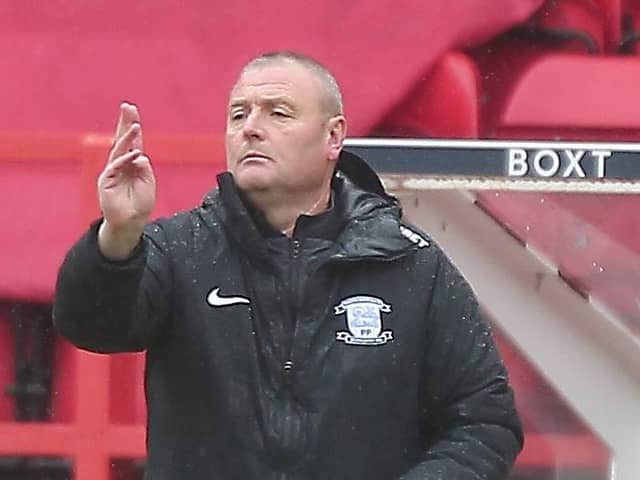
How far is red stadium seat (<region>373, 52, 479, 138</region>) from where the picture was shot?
3.12m

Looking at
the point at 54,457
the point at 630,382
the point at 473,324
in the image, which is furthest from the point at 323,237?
the point at 630,382

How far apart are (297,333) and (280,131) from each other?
247 mm

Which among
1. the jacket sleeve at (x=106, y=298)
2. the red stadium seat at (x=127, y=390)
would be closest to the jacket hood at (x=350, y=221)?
the jacket sleeve at (x=106, y=298)

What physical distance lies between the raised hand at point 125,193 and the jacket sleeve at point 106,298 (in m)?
0.02

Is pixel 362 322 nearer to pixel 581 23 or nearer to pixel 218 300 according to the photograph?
pixel 218 300

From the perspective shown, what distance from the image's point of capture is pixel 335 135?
6.36 feet

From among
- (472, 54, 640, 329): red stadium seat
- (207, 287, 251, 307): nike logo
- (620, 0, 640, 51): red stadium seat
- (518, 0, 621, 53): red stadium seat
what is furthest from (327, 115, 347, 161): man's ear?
(620, 0, 640, 51): red stadium seat

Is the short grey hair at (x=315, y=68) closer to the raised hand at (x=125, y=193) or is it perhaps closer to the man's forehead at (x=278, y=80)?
the man's forehead at (x=278, y=80)

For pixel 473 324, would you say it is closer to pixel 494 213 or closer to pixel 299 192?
pixel 299 192

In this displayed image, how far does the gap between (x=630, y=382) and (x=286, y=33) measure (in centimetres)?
99

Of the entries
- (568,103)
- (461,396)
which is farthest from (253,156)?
(568,103)

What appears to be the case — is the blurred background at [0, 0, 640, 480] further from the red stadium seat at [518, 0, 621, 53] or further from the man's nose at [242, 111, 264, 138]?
the man's nose at [242, 111, 264, 138]

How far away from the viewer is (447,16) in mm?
3121

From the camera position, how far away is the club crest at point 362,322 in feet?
6.00
